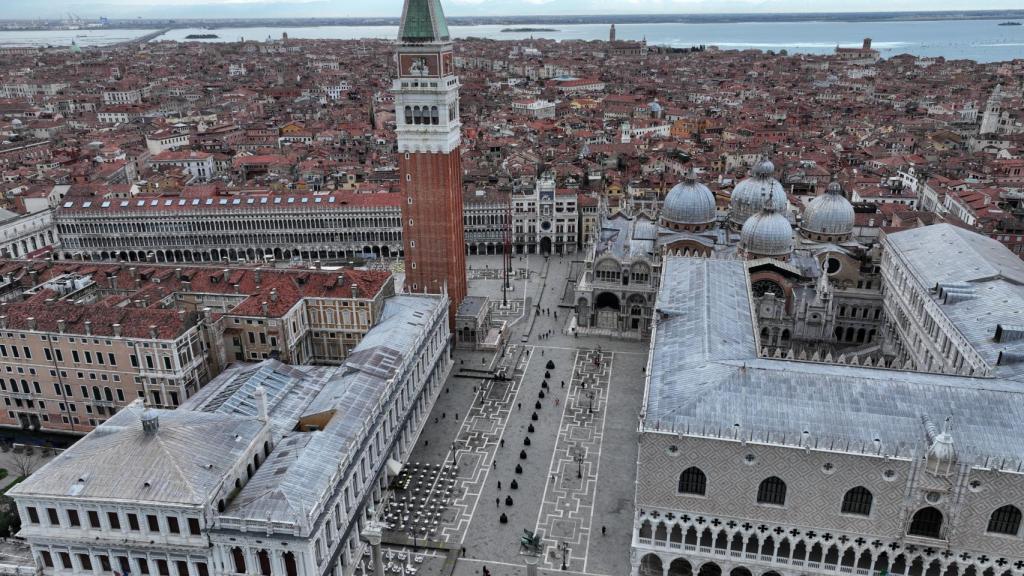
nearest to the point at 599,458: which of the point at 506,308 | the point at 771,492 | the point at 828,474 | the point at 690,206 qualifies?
the point at 771,492

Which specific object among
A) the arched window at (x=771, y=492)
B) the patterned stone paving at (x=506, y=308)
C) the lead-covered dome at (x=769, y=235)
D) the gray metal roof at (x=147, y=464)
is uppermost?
the lead-covered dome at (x=769, y=235)

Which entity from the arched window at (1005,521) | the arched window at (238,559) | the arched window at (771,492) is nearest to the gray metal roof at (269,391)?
the arched window at (238,559)

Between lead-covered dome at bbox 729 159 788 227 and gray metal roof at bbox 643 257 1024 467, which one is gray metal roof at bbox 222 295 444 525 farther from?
lead-covered dome at bbox 729 159 788 227

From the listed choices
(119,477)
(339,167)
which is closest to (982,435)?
(119,477)

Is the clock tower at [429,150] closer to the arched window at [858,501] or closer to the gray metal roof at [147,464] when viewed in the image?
the gray metal roof at [147,464]

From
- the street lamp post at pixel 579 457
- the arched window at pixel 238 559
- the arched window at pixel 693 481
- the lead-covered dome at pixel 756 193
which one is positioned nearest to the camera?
the arched window at pixel 238 559

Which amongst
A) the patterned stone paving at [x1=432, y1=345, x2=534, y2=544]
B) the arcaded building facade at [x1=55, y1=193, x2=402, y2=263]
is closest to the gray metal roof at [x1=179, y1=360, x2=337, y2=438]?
the patterned stone paving at [x1=432, y1=345, x2=534, y2=544]

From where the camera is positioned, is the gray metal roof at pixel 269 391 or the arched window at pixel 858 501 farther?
the gray metal roof at pixel 269 391
